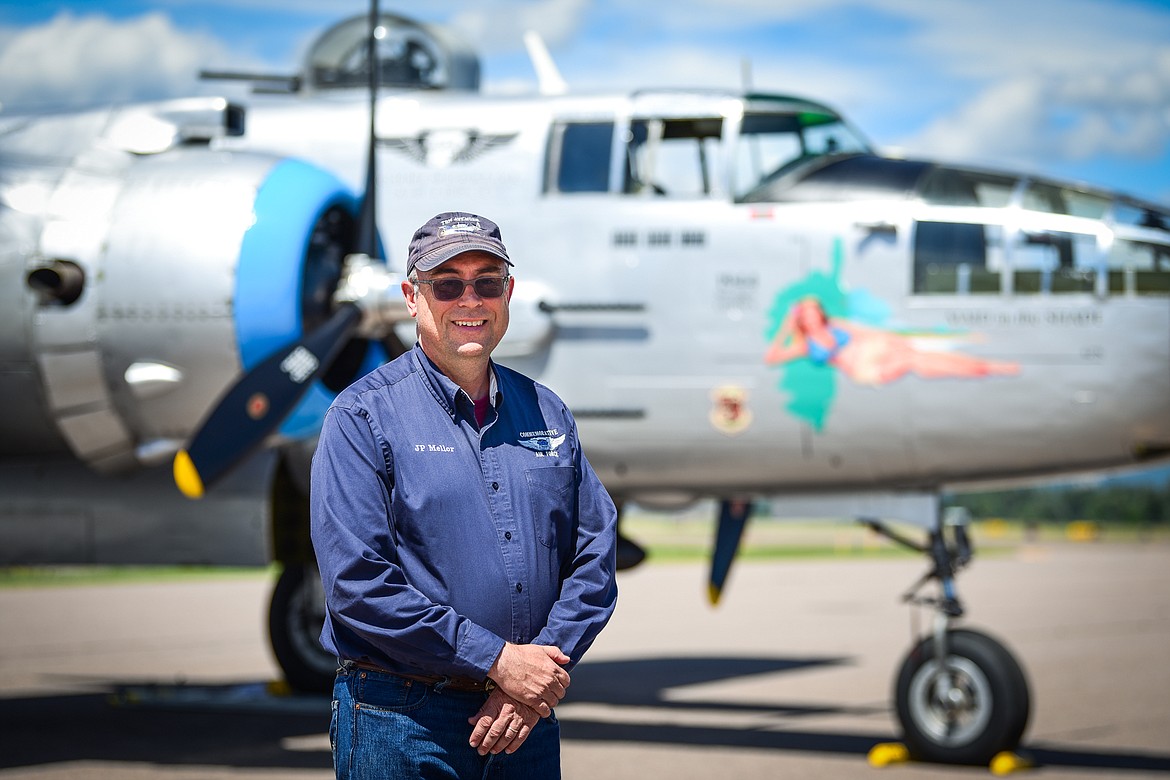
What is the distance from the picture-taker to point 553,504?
3.32 meters

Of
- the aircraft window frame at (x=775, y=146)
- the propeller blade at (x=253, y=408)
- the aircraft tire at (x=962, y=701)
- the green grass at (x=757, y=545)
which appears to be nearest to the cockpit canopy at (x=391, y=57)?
the aircraft window frame at (x=775, y=146)

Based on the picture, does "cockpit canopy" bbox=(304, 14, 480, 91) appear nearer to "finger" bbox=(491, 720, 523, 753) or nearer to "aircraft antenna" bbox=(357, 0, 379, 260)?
"aircraft antenna" bbox=(357, 0, 379, 260)

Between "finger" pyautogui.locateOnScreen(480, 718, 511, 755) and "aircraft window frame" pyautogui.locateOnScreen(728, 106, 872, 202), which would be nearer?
"finger" pyautogui.locateOnScreen(480, 718, 511, 755)

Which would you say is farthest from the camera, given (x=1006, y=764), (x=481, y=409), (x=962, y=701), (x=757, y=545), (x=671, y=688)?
(x=757, y=545)

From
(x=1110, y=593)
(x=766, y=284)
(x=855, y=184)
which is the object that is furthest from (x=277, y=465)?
(x=1110, y=593)

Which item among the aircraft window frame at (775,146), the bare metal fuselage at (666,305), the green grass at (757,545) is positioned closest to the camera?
the bare metal fuselage at (666,305)

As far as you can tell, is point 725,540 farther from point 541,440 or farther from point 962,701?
point 541,440

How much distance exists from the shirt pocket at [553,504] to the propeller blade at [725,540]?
610 cm

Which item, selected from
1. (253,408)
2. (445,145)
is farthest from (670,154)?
(253,408)

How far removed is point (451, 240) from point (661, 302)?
18.0ft

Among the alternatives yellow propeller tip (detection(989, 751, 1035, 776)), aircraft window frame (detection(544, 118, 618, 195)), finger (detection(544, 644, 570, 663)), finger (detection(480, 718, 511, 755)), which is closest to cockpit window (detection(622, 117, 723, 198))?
aircraft window frame (detection(544, 118, 618, 195))

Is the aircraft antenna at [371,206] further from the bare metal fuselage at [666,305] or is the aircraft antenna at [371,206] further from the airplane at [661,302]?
the bare metal fuselage at [666,305]

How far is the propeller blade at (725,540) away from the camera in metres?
9.48

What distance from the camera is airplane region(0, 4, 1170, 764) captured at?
8195 millimetres
